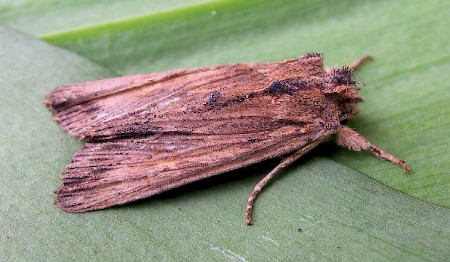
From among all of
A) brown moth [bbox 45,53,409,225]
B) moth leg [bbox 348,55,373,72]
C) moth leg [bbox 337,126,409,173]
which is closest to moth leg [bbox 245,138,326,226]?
brown moth [bbox 45,53,409,225]

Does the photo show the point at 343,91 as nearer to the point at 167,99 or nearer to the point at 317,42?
the point at 317,42

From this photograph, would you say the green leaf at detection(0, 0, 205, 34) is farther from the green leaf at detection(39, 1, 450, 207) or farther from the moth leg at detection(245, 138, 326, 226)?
the moth leg at detection(245, 138, 326, 226)

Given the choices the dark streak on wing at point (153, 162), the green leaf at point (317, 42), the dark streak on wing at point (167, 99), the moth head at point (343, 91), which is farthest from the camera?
the green leaf at point (317, 42)

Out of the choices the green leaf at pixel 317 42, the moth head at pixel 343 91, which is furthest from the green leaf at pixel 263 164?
the moth head at pixel 343 91

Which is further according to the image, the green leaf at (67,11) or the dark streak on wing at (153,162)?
the green leaf at (67,11)

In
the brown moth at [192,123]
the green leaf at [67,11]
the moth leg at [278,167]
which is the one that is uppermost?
the green leaf at [67,11]

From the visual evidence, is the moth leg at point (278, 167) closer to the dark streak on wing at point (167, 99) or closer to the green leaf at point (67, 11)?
the dark streak on wing at point (167, 99)
